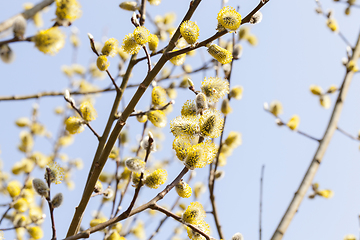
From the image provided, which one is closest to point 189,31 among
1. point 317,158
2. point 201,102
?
point 201,102

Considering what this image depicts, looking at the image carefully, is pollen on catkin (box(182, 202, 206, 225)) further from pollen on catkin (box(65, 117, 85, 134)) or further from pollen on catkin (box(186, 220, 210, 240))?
pollen on catkin (box(65, 117, 85, 134))

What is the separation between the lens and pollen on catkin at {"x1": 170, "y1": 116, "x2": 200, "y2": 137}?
1.03 meters

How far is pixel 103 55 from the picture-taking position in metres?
1.33

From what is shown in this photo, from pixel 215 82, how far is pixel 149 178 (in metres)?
0.48

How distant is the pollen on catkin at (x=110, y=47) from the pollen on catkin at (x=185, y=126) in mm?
556

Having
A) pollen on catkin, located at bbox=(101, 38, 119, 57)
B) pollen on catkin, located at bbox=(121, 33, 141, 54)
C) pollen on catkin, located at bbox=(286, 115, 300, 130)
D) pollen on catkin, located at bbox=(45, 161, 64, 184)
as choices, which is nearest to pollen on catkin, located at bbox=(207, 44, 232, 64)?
pollen on catkin, located at bbox=(121, 33, 141, 54)

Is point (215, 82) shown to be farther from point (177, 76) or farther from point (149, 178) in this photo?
point (177, 76)

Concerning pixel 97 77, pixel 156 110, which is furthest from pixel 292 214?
pixel 97 77

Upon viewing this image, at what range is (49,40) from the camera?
0.92 meters

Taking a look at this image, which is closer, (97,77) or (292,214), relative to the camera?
(292,214)

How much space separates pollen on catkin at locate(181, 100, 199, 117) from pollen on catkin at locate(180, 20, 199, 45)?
241mm

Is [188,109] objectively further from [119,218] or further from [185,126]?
[119,218]

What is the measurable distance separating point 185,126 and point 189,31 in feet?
1.16

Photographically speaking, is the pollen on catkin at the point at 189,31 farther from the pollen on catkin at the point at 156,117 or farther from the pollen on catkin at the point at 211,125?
the pollen on catkin at the point at 156,117
